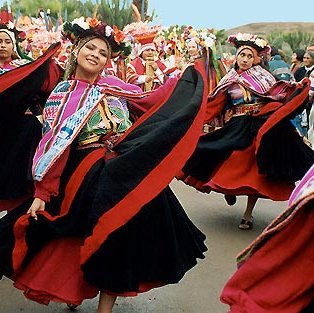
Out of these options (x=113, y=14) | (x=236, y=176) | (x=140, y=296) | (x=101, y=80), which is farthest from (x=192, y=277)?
(x=113, y=14)

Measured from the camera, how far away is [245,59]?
5.93 meters

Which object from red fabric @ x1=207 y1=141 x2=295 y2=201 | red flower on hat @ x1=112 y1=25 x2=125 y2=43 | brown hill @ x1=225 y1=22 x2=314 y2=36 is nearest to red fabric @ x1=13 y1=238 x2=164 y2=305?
red flower on hat @ x1=112 y1=25 x2=125 y2=43

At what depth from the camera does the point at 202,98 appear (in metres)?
3.29

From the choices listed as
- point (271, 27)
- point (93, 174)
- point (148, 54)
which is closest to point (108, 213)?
point (93, 174)

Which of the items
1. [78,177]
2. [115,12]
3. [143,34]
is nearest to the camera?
[78,177]

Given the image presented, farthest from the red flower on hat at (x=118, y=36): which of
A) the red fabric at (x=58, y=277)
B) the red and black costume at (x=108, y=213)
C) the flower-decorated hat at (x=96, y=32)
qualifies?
the red fabric at (x=58, y=277)

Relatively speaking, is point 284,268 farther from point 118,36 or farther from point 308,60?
point 308,60

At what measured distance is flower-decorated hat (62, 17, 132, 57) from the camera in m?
3.65

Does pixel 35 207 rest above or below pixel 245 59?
above

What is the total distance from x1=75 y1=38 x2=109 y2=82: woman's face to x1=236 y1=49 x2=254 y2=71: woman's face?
8.02 feet

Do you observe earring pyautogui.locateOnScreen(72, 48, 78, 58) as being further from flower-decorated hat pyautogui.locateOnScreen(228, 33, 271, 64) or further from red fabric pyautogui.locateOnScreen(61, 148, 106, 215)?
flower-decorated hat pyautogui.locateOnScreen(228, 33, 271, 64)

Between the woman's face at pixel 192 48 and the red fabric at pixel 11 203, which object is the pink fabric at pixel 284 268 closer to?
the red fabric at pixel 11 203

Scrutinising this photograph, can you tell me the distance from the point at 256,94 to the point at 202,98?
256 centimetres

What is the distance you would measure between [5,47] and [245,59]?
206 centimetres
